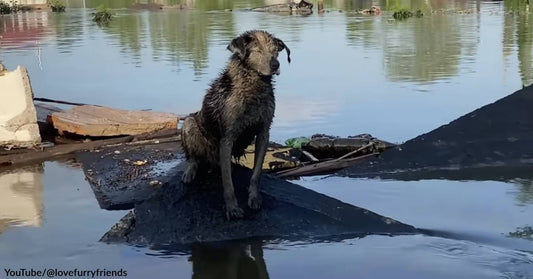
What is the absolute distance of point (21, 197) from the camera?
27.3 feet

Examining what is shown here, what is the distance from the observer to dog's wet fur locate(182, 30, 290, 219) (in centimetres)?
611

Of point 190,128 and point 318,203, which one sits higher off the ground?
point 190,128

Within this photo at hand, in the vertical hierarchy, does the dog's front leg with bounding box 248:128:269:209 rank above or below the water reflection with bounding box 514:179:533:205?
above

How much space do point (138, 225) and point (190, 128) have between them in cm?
108

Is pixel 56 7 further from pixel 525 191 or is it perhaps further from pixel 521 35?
pixel 525 191

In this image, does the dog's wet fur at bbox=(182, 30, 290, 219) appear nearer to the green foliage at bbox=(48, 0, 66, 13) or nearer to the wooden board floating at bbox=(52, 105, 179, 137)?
the wooden board floating at bbox=(52, 105, 179, 137)

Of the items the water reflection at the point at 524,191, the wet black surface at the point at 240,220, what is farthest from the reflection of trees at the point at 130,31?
the wet black surface at the point at 240,220

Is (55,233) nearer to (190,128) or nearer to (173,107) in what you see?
(190,128)

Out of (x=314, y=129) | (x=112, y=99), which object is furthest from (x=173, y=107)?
(x=314, y=129)

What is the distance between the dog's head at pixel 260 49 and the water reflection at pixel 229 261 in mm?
1513

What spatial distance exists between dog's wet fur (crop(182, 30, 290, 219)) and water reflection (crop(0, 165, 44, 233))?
7.47 ft

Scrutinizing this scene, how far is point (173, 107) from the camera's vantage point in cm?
1395

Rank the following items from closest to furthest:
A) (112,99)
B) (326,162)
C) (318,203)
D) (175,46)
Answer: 1. (318,203)
2. (326,162)
3. (112,99)
4. (175,46)

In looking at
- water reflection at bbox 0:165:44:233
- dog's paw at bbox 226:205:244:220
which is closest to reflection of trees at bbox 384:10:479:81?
water reflection at bbox 0:165:44:233
